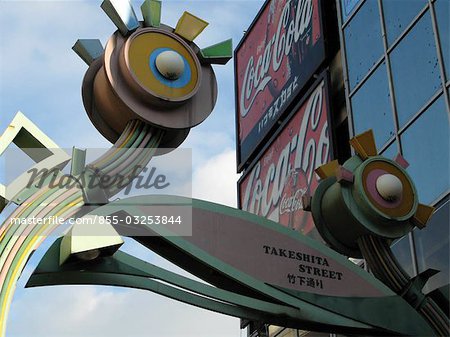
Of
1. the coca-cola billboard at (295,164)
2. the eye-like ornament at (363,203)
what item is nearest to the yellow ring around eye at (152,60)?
the eye-like ornament at (363,203)

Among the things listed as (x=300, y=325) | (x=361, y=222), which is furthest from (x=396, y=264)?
(x=300, y=325)

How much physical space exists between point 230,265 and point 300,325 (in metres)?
1.06

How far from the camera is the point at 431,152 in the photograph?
13266 mm

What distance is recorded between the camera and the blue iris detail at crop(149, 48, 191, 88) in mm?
9625

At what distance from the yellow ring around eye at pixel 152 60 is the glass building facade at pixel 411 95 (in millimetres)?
4699

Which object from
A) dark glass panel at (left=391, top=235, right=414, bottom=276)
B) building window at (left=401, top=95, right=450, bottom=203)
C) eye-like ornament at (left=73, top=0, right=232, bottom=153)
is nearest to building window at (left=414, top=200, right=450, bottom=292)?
dark glass panel at (left=391, top=235, right=414, bottom=276)

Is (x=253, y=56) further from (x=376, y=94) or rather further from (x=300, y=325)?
(x=300, y=325)

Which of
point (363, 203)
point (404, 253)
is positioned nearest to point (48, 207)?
point (363, 203)

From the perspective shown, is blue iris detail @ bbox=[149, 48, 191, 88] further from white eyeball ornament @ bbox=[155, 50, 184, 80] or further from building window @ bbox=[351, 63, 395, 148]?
building window @ bbox=[351, 63, 395, 148]

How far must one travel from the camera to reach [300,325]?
9664mm

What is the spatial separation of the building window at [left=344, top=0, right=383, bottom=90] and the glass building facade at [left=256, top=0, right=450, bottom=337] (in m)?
0.02

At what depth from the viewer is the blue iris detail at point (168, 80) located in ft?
31.6

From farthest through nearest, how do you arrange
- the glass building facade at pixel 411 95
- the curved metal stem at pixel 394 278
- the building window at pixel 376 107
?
the building window at pixel 376 107 < the glass building facade at pixel 411 95 < the curved metal stem at pixel 394 278

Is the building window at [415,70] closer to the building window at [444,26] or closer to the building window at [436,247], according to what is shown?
the building window at [444,26]
